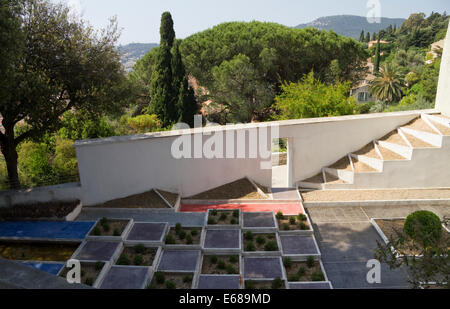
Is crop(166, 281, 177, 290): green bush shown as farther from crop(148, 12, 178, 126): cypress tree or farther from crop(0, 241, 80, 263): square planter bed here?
crop(148, 12, 178, 126): cypress tree

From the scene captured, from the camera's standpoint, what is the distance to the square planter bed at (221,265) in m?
7.65

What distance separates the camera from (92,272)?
7.39m

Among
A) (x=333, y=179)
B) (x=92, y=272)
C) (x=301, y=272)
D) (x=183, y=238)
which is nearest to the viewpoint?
(x=92, y=272)

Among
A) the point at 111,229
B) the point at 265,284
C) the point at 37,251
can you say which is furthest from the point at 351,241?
the point at 37,251

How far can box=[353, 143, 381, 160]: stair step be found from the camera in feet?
41.5

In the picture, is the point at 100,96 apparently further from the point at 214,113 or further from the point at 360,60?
the point at 360,60

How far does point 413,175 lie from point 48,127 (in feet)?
38.3

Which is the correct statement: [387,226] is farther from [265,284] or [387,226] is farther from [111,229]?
[111,229]

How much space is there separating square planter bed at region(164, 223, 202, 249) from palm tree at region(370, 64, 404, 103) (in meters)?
40.1

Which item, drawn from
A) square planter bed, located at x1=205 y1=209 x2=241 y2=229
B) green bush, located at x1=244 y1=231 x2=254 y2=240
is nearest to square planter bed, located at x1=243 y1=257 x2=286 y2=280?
green bush, located at x1=244 y1=231 x2=254 y2=240

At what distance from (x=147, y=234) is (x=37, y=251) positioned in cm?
255

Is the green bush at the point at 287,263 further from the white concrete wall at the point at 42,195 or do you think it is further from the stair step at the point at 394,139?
the stair step at the point at 394,139

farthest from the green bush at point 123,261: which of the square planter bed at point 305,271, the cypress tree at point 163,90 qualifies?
the cypress tree at point 163,90
